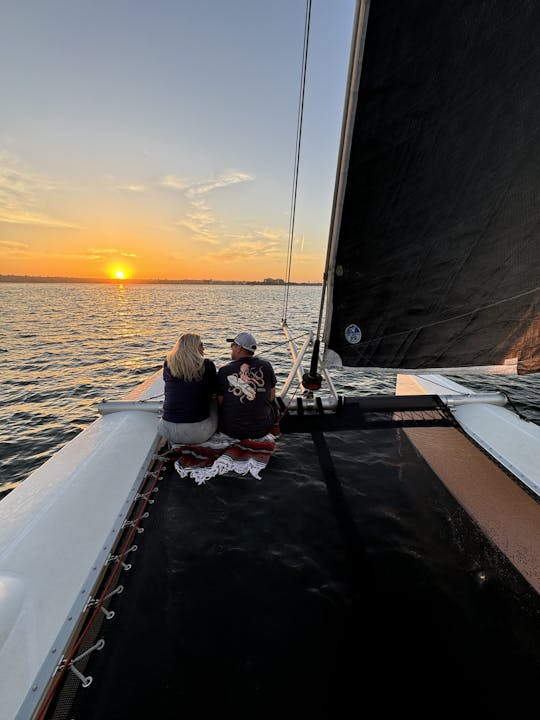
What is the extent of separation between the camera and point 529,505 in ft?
10.0

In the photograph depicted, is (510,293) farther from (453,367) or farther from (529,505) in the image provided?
(529,505)

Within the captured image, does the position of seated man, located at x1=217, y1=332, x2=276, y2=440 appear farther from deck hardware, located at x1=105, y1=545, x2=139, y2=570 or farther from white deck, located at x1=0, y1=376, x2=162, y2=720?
deck hardware, located at x1=105, y1=545, x2=139, y2=570

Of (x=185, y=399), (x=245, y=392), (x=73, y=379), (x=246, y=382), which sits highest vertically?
(x=246, y=382)

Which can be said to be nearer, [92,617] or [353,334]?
[92,617]

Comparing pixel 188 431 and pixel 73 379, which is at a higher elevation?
pixel 188 431

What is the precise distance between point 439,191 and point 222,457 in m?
3.44

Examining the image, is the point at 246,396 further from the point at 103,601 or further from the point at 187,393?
the point at 103,601

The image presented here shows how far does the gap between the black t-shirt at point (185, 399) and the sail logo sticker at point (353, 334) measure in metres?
1.74

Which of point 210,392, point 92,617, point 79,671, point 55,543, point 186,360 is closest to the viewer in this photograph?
point 79,671

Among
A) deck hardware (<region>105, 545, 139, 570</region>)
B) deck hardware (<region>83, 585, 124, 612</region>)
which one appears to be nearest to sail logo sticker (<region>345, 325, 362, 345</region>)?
deck hardware (<region>105, 545, 139, 570</region>)

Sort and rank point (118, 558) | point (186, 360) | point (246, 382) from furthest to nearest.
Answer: point (246, 382)
point (186, 360)
point (118, 558)

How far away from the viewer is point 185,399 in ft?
12.6

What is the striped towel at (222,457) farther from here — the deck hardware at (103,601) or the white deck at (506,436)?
the white deck at (506,436)

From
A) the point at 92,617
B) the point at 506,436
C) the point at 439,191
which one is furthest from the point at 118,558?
the point at 506,436
